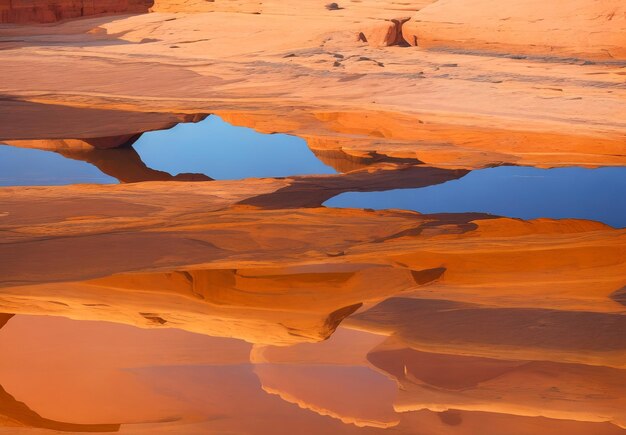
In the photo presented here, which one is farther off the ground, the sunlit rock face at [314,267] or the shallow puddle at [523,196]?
the sunlit rock face at [314,267]

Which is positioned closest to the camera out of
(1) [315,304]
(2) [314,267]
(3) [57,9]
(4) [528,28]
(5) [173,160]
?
(1) [315,304]

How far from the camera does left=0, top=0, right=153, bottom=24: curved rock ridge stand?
726cm

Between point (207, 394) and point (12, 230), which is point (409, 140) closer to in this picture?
point (12, 230)

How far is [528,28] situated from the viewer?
14.7 feet

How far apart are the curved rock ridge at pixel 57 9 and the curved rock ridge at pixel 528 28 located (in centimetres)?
339

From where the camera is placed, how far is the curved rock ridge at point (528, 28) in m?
4.30

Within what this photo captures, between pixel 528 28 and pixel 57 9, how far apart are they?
4597 millimetres

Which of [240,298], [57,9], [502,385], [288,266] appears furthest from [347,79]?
[57,9]

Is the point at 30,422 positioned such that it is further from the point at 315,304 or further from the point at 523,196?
the point at 523,196

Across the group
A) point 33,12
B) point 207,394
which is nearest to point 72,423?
point 207,394

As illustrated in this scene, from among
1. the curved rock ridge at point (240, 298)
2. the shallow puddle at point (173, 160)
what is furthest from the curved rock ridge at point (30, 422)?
the shallow puddle at point (173, 160)

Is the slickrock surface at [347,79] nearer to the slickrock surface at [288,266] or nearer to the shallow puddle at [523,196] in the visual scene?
the shallow puddle at [523,196]

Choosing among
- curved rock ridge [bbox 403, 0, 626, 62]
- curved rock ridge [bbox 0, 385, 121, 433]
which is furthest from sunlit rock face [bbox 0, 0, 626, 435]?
curved rock ridge [bbox 403, 0, 626, 62]

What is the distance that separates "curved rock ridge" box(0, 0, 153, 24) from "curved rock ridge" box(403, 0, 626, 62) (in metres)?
3.39
